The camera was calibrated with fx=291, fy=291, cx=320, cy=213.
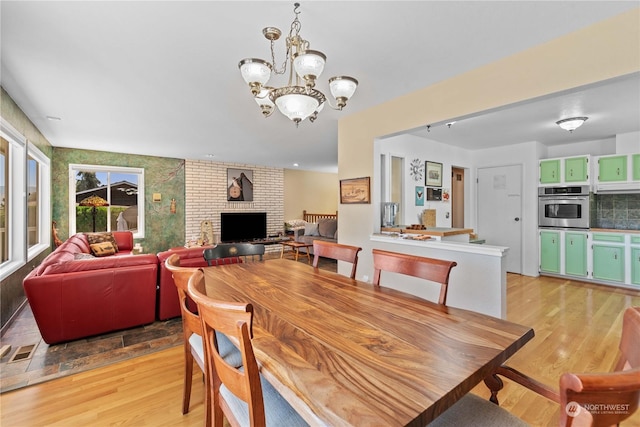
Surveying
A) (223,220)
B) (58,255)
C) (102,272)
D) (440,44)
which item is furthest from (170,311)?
(223,220)

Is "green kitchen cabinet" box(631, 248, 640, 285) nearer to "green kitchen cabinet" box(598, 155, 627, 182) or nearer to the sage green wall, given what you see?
"green kitchen cabinet" box(598, 155, 627, 182)

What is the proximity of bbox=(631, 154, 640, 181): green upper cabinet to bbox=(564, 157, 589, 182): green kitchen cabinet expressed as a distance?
0.49 meters

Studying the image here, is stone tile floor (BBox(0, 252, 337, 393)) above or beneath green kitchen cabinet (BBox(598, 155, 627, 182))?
beneath

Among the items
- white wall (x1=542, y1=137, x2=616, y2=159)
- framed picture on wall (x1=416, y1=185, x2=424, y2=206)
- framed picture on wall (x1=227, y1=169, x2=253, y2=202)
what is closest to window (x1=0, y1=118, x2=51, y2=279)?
framed picture on wall (x1=227, y1=169, x2=253, y2=202)

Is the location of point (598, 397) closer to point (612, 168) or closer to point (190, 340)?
point (190, 340)

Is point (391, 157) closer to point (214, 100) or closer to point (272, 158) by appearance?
point (214, 100)

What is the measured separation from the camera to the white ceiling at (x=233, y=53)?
1722mm

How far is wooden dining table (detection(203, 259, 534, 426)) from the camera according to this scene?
2.19 ft

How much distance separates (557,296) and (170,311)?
4695 millimetres

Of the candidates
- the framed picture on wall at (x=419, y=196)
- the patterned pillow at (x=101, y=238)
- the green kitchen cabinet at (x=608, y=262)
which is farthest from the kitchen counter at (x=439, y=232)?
the patterned pillow at (x=101, y=238)

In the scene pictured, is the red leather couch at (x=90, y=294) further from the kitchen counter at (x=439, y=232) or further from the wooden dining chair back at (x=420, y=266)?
the kitchen counter at (x=439, y=232)

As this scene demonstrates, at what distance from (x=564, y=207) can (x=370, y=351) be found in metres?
5.30

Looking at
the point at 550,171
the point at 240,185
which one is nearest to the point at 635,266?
the point at 550,171

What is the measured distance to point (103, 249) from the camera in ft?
15.4
